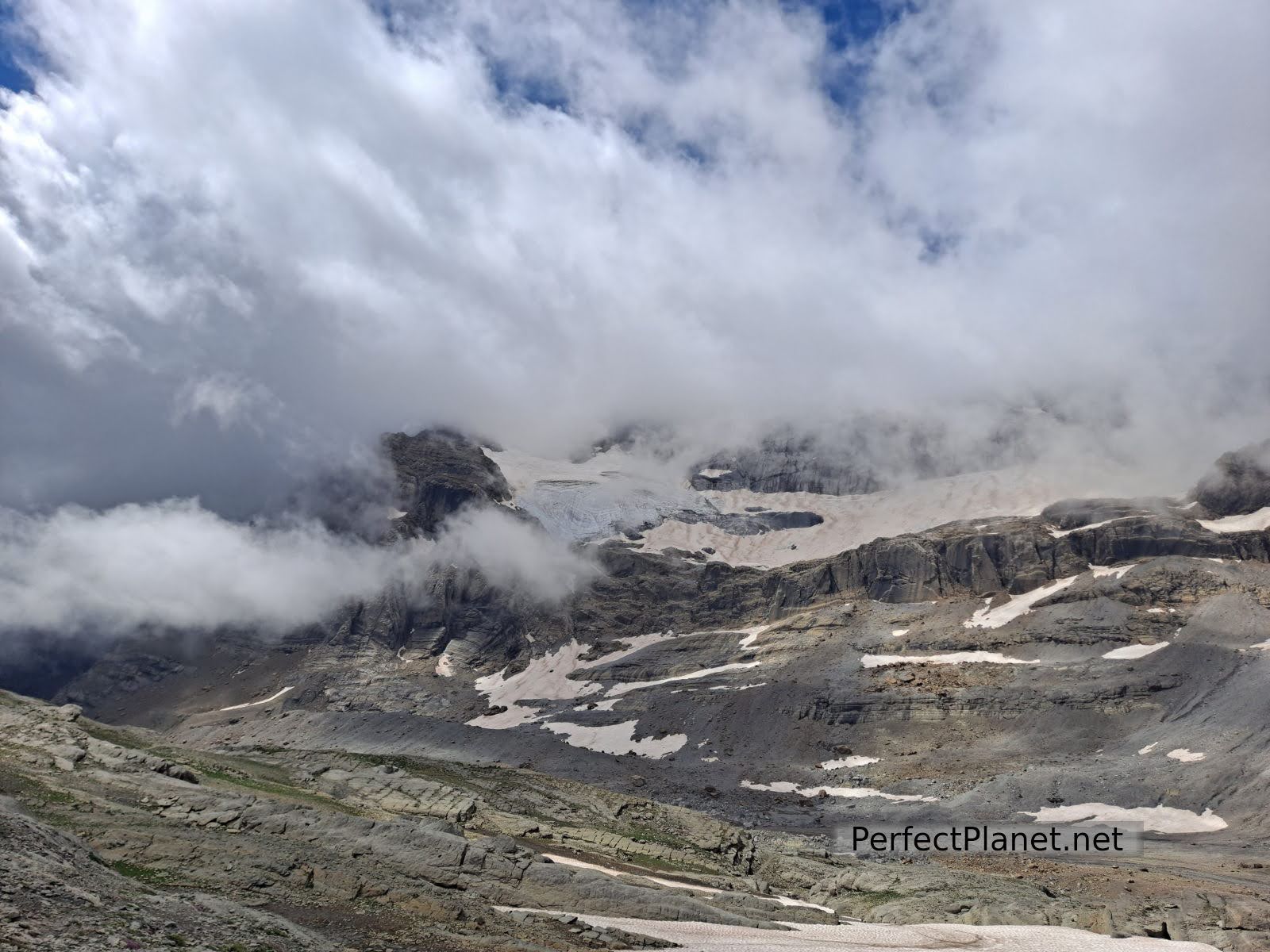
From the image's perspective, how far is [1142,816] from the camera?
129375mm

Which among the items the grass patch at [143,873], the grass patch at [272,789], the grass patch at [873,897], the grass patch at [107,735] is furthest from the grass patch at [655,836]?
the grass patch at [143,873]

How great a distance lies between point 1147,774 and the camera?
14188 cm

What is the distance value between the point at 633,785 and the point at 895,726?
59503 mm

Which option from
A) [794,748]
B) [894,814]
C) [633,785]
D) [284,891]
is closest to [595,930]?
[284,891]

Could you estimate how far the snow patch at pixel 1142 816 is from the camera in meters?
124

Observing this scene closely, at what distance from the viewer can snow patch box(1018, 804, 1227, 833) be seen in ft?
408

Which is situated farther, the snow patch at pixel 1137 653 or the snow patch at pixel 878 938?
the snow patch at pixel 1137 653

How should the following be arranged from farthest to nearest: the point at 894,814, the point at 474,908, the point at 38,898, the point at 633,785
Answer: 1. the point at 633,785
2. the point at 894,814
3. the point at 474,908
4. the point at 38,898

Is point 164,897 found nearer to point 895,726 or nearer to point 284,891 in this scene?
point 284,891

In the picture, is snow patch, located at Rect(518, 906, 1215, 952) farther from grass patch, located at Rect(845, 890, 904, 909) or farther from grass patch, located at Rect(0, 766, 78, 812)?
grass patch, located at Rect(0, 766, 78, 812)

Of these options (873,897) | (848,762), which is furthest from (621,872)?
(848,762)

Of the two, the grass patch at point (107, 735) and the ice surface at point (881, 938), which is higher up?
the grass patch at point (107, 735)

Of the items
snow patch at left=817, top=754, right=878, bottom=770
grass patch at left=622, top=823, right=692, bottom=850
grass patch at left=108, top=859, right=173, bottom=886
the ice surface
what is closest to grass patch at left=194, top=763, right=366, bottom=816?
the ice surface

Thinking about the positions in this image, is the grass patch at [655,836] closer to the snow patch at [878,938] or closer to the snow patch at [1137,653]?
the snow patch at [878,938]
